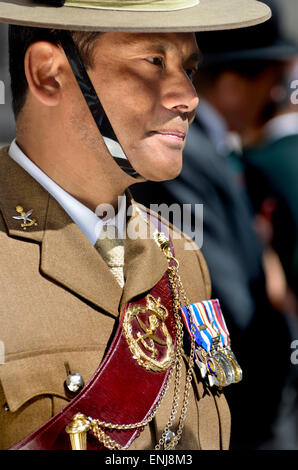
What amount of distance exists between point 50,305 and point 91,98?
59 cm

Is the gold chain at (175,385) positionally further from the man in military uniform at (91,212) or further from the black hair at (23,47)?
the black hair at (23,47)

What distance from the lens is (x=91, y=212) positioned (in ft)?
8.84

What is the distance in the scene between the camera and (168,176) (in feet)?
8.75

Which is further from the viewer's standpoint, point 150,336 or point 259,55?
point 259,55

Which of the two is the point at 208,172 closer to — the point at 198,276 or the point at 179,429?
the point at 198,276

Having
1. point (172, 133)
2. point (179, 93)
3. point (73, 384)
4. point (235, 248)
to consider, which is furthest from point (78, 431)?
point (235, 248)

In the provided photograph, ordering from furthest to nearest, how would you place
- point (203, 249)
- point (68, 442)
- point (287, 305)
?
point (287, 305) → point (203, 249) → point (68, 442)

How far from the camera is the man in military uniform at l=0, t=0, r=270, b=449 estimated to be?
2424mm

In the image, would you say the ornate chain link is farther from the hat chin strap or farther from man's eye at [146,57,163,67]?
man's eye at [146,57,163,67]

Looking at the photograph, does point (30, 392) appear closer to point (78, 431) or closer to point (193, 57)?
point (78, 431)

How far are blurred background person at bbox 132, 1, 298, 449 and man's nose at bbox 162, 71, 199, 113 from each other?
1.50m

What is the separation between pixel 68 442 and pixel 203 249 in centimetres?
202

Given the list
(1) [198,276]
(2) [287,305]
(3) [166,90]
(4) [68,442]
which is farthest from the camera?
(2) [287,305]
